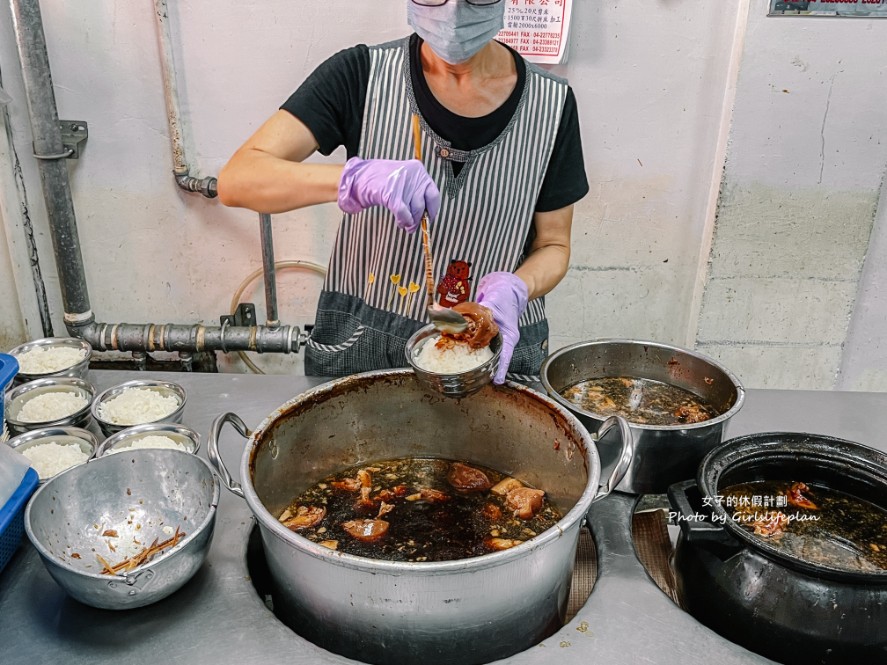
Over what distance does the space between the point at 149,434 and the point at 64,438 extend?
0.21 meters

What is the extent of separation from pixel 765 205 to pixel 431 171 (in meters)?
1.80

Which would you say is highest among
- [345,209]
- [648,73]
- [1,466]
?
[648,73]

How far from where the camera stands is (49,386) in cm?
186

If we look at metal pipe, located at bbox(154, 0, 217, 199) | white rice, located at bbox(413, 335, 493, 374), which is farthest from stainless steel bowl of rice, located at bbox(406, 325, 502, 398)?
metal pipe, located at bbox(154, 0, 217, 199)

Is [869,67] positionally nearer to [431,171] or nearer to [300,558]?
[431,171]

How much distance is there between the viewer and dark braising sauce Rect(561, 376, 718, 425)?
1.85 meters

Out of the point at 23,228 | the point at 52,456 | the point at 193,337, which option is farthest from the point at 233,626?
the point at 23,228

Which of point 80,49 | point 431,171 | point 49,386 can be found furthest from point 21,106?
point 431,171

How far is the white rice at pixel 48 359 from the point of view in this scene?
1.95 m

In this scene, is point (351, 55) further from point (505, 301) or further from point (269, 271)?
point (269, 271)

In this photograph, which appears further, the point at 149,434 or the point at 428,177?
the point at 428,177

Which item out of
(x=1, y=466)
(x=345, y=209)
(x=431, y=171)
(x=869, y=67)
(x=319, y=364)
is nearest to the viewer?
(x=1, y=466)

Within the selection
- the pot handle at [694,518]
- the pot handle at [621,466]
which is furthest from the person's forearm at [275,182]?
the pot handle at [694,518]

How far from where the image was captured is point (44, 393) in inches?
72.9
